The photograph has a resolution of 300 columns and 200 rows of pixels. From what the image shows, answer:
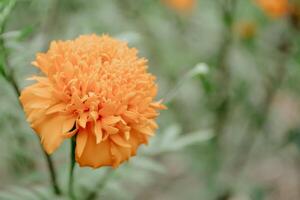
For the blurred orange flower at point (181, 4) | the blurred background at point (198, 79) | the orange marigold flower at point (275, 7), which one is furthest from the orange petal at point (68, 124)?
the blurred orange flower at point (181, 4)

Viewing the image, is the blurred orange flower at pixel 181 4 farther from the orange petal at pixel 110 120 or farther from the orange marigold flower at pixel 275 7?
the orange petal at pixel 110 120

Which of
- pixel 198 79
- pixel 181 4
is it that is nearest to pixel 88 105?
pixel 198 79

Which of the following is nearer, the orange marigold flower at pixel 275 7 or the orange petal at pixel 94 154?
the orange petal at pixel 94 154

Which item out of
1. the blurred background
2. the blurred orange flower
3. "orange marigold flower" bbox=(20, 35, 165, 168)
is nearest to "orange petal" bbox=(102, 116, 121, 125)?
"orange marigold flower" bbox=(20, 35, 165, 168)

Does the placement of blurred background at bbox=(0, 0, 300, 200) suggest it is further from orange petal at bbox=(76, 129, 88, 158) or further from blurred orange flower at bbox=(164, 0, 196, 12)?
orange petal at bbox=(76, 129, 88, 158)

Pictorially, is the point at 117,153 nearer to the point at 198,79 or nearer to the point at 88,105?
the point at 88,105

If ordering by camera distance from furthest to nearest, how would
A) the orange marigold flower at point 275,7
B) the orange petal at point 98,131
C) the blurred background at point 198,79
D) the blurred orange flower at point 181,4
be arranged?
the blurred orange flower at point 181,4, the orange marigold flower at point 275,7, the blurred background at point 198,79, the orange petal at point 98,131
